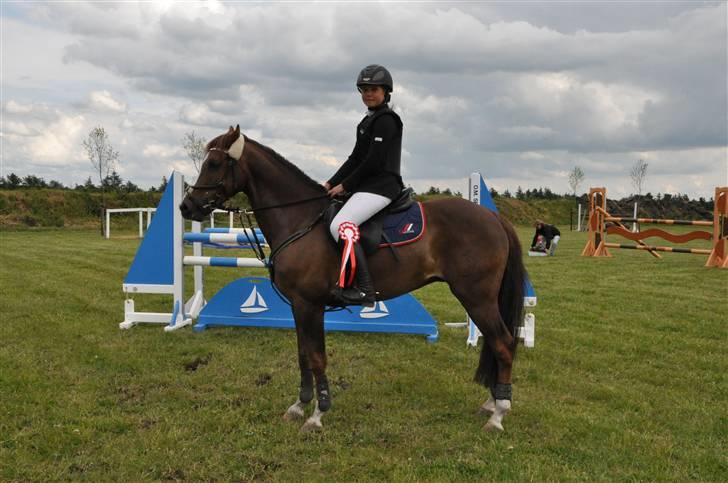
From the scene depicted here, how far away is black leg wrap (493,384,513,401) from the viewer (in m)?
4.92

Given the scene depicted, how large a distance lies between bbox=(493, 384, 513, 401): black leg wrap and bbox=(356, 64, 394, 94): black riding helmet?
2846 millimetres

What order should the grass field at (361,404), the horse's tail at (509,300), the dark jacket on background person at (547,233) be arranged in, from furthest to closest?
the dark jacket on background person at (547,233)
the horse's tail at (509,300)
the grass field at (361,404)

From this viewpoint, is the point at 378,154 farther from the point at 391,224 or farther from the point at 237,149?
the point at 237,149

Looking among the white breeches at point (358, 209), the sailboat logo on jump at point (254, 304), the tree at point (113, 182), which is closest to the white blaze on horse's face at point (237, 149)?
the white breeches at point (358, 209)

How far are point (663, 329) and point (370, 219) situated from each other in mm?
5982

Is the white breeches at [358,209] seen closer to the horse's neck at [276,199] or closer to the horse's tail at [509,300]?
the horse's neck at [276,199]

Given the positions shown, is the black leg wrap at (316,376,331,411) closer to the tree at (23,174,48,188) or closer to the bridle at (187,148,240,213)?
the bridle at (187,148,240,213)

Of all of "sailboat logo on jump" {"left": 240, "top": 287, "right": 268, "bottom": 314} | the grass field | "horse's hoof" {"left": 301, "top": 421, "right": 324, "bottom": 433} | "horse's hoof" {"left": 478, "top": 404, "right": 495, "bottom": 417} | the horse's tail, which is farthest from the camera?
"sailboat logo on jump" {"left": 240, "top": 287, "right": 268, "bottom": 314}

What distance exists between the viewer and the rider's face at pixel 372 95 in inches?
191

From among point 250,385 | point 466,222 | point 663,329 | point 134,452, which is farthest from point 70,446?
point 663,329

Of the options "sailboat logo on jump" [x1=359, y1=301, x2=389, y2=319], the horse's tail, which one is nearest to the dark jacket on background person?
"sailboat logo on jump" [x1=359, y1=301, x2=389, y2=319]

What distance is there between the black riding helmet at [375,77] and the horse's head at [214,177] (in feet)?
3.84

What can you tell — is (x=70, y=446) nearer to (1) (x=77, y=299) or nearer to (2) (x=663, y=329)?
(1) (x=77, y=299)

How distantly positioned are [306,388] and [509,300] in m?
2.08
